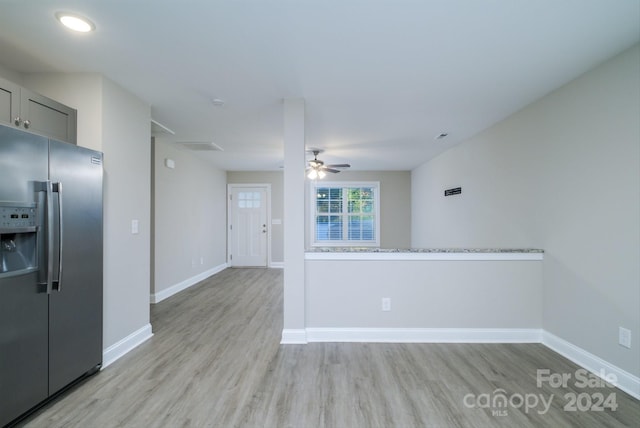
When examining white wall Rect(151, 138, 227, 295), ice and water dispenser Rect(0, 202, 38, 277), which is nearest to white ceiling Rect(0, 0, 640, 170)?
ice and water dispenser Rect(0, 202, 38, 277)

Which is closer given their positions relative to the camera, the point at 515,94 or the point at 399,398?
the point at 399,398

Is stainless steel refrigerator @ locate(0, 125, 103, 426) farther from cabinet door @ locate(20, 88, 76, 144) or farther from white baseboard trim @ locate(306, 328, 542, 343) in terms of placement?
white baseboard trim @ locate(306, 328, 542, 343)

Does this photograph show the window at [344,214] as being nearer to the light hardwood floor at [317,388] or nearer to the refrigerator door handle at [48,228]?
the light hardwood floor at [317,388]

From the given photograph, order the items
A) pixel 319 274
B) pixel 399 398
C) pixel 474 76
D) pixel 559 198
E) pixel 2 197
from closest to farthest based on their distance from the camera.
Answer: pixel 2 197 < pixel 399 398 < pixel 474 76 < pixel 559 198 < pixel 319 274

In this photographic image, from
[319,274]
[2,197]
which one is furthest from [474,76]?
[2,197]

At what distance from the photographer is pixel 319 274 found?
2916mm

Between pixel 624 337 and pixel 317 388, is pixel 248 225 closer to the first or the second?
pixel 317 388

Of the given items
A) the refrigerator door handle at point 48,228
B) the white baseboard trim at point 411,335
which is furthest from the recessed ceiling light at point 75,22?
the white baseboard trim at point 411,335

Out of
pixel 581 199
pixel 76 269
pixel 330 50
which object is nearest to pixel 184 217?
pixel 76 269

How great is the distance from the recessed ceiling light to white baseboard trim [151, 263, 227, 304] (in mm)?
3403

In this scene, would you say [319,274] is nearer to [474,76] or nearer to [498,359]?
[498,359]

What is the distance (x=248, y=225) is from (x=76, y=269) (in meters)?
4.91

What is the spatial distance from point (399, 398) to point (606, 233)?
6.66ft

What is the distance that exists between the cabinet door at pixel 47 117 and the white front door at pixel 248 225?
15.3ft
